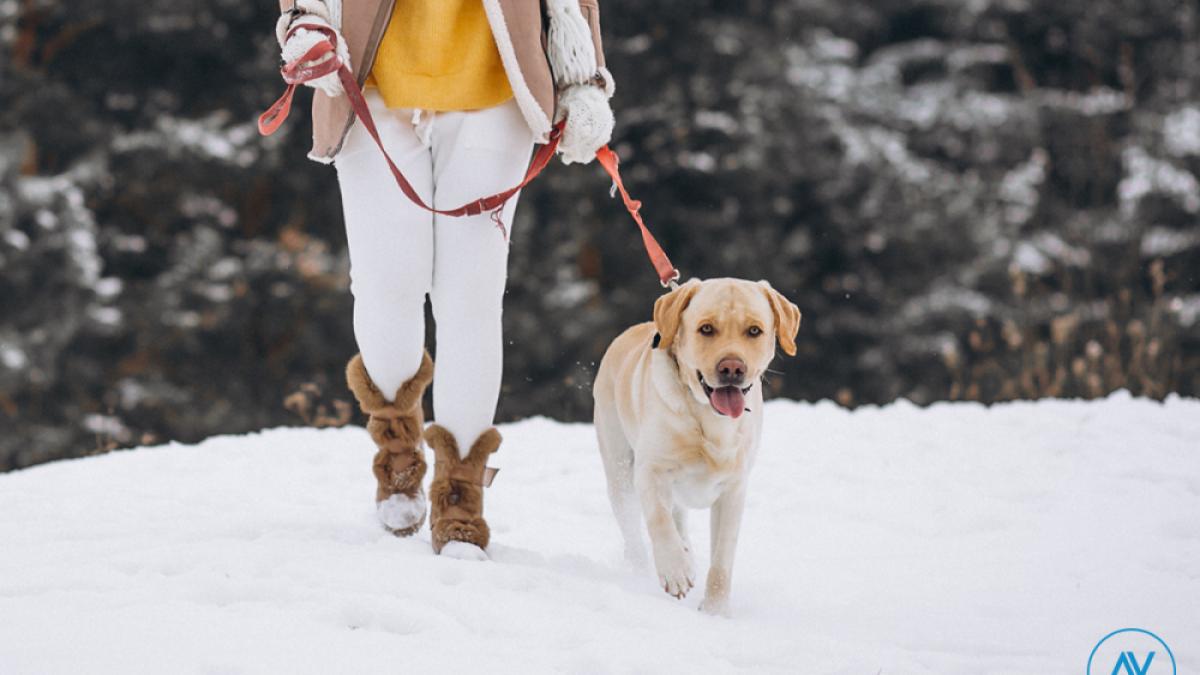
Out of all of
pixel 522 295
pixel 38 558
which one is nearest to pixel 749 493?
pixel 38 558

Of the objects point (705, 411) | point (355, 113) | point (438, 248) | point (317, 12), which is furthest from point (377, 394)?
point (317, 12)

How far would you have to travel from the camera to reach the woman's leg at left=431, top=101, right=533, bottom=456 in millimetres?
2689

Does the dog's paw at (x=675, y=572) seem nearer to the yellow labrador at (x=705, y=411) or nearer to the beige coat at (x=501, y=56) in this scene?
the yellow labrador at (x=705, y=411)

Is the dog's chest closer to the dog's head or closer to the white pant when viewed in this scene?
the dog's head

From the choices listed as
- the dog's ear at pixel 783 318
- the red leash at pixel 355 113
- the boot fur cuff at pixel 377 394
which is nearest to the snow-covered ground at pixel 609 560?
the boot fur cuff at pixel 377 394

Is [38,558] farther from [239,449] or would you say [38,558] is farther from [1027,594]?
[1027,594]

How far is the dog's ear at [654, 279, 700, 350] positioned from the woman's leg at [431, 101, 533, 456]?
38 centimetres

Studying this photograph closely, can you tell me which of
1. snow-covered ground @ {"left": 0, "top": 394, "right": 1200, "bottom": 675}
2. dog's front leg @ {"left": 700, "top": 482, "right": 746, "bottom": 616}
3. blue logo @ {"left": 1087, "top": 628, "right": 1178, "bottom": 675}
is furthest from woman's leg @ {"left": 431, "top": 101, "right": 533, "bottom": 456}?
blue logo @ {"left": 1087, "top": 628, "right": 1178, "bottom": 675}

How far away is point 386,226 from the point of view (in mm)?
2660

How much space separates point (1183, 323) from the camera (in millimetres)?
Answer: 11141

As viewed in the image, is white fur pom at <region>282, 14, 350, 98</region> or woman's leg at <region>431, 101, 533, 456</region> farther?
woman's leg at <region>431, 101, 533, 456</region>

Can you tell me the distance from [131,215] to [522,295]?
3555 mm

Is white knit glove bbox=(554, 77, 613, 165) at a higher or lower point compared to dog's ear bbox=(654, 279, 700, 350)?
higher

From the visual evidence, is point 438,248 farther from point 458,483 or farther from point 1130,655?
point 1130,655
